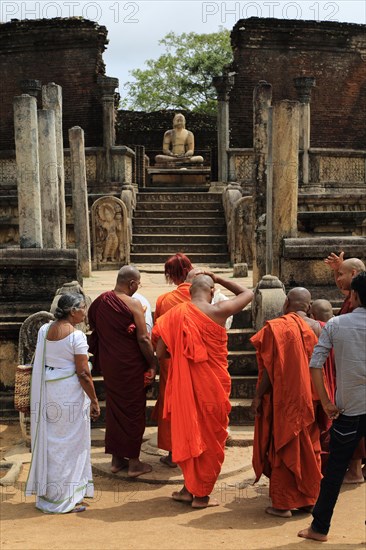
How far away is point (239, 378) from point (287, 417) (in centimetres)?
211

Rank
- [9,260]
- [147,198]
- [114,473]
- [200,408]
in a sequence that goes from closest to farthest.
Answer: [200,408]
[114,473]
[9,260]
[147,198]

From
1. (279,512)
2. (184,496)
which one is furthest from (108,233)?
(279,512)

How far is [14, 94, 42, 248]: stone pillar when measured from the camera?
902cm

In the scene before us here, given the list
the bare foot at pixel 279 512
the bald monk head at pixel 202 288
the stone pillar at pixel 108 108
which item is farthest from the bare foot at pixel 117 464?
the stone pillar at pixel 108 108

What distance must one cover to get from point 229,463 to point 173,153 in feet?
58.8

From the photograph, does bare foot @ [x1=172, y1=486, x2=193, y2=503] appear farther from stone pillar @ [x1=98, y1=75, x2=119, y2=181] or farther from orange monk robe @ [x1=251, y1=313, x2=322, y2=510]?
stone pillar @ [x1=98, y1=75, x2=119, y2=181]

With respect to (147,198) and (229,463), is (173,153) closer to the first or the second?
(147,198)

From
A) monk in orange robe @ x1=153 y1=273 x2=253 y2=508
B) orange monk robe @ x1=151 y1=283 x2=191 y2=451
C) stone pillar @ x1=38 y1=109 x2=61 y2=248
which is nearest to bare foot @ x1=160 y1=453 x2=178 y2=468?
orange monk robe @ x1=151 y1=283 x2=191 y2=451

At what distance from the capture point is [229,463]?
6.38 meters

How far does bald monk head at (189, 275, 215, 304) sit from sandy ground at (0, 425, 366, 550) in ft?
4.60

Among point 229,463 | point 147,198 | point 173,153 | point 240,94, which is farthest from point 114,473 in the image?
point 240,94

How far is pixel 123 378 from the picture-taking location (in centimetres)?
604

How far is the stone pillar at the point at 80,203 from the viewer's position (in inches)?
524

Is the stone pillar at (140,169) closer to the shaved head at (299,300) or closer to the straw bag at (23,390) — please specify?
the straw bag at (23,390)
